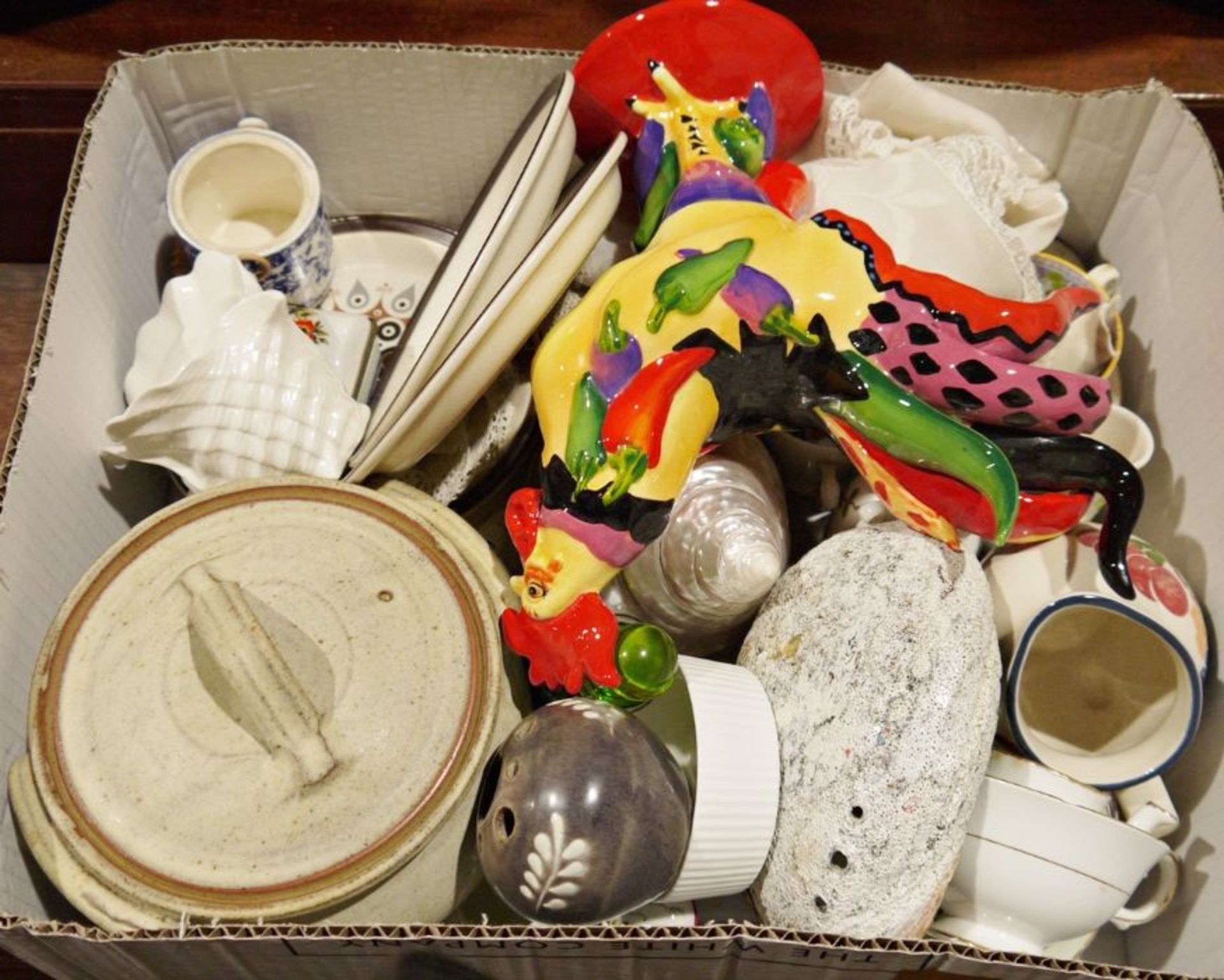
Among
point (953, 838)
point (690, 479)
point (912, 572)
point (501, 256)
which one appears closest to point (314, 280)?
point (501, 256)

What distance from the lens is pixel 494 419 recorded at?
85cm

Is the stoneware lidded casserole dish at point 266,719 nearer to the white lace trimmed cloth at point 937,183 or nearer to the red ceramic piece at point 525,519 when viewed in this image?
the red ceramic piece at point 525,519

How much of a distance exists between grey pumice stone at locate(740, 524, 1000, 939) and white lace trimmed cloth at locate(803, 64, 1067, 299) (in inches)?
8.8

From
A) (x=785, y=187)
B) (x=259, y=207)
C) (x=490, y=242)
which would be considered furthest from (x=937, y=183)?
(x=259, y=207)

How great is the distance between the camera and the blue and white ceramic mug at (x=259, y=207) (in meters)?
0.92

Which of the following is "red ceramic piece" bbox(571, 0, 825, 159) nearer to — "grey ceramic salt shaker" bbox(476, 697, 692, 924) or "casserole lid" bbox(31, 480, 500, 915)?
"casserole lid" bbox(31, 480, 500, 915)

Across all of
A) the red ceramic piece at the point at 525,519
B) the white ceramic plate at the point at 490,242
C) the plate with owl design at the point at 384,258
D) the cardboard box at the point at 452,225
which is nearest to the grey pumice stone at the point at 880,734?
the cardboard box at the point at 452,225

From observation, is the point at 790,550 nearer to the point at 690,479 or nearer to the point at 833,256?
the point at 690,479

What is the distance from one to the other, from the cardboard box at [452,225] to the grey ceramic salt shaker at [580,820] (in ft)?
0.08

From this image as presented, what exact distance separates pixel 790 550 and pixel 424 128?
1.59ft

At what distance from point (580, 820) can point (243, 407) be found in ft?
1.21

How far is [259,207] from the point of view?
1005mm

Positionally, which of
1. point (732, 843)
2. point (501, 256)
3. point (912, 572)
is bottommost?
point (732, 843)

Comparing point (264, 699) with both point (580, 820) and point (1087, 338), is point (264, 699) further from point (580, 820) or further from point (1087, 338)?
point (1087, 338)
